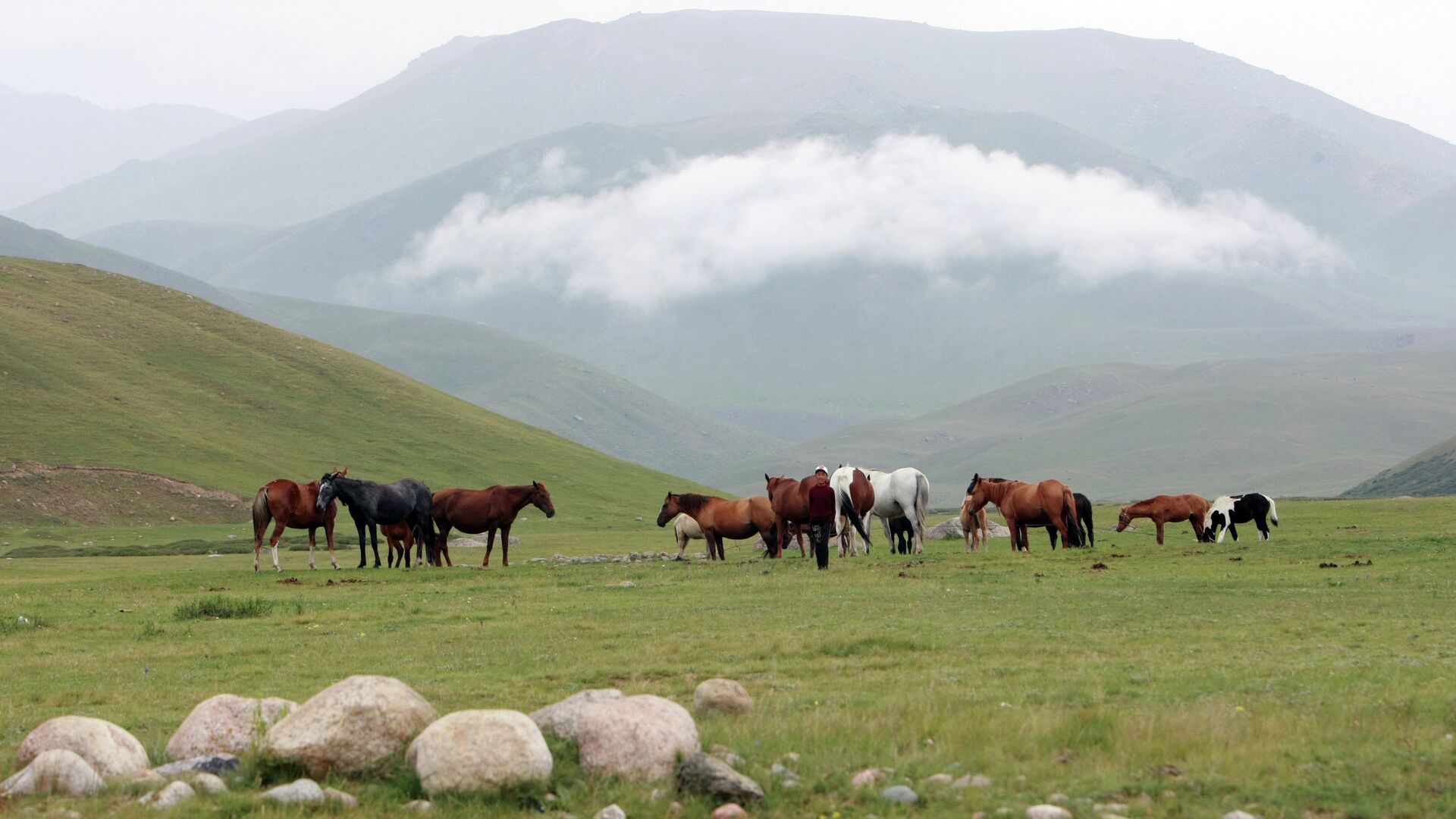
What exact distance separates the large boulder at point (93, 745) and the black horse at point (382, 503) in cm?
2474

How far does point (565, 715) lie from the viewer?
13156mm

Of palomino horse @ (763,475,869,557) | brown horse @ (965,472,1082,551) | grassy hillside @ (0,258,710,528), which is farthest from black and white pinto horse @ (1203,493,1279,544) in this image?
grassy hillside @ (0,258,710,528)

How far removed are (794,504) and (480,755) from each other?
2499 cm

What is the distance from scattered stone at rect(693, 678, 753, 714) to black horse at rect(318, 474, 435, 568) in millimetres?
24653

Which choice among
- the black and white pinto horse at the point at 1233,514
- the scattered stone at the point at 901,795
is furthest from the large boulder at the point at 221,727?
the black and white pinto horse at the point at 1233,514

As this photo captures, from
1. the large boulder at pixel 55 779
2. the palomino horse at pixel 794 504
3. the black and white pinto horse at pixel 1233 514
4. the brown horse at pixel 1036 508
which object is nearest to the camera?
the large boulder at pixel 55 779

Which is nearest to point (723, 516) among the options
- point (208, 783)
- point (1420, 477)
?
point (208, 783)

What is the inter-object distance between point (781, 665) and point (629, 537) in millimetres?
51878

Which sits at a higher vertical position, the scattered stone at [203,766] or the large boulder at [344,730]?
the large boulder at [344,730]

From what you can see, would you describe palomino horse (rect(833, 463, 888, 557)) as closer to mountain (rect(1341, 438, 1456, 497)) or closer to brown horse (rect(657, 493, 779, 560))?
brown horse (rect(657, 493, 779, 560))

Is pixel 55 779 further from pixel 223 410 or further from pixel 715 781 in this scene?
pixel 223 410

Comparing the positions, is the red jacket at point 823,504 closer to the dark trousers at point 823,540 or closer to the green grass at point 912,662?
the dark trousers at point 823,540

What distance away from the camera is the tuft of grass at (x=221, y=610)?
89.2ft

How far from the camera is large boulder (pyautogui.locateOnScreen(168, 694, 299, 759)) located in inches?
529
